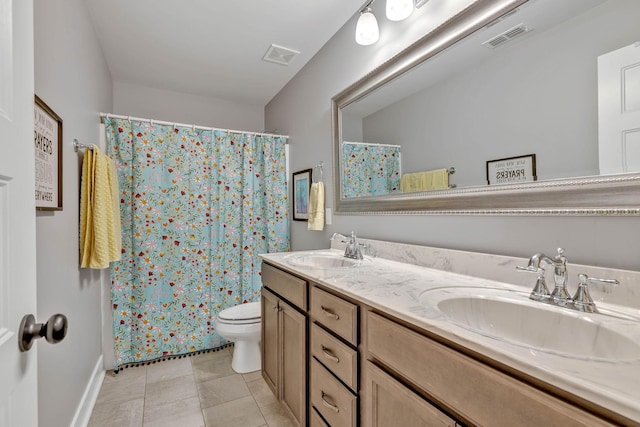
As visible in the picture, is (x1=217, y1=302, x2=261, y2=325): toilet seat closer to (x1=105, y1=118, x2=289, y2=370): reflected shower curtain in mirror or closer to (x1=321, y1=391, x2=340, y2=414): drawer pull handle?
(x1=105, y1=118, x2=289, y2=370): reflected shower curtain in mirror

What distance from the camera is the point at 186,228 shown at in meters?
2.40

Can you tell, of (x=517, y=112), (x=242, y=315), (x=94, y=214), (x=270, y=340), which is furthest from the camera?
(x=242, y=315)

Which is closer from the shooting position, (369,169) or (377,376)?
(377,376)

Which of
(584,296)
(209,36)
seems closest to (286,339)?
(584,296)

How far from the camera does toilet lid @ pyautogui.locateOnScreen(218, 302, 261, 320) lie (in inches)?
82.3

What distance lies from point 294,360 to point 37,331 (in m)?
1.07

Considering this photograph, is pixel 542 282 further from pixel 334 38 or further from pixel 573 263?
pixel 334 38

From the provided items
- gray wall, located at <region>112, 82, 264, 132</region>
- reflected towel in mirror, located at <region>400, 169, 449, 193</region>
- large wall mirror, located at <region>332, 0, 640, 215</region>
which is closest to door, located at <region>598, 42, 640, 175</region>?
large wall mirror, located at <region>332, 0, 640, 215</region>

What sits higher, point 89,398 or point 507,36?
point 507,36

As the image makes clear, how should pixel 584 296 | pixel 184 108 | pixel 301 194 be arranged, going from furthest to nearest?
1. pixel 184 108
2. pixel 301 194
3. pixel 584 296

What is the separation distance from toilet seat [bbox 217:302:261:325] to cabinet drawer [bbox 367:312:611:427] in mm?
1373

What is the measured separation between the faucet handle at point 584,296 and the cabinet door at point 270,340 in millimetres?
1282

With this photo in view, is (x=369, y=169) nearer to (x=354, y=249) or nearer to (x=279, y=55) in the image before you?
(x=354, y=249)

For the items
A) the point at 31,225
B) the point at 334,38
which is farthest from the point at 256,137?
the point at 31,225
